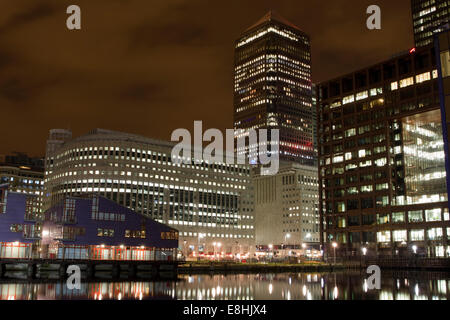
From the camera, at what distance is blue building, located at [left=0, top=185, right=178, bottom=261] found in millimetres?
99938

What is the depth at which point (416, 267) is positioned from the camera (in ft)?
389

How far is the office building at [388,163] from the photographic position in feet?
490

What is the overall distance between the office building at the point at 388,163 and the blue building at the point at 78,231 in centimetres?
7478

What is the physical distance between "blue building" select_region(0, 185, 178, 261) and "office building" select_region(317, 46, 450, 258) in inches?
2944

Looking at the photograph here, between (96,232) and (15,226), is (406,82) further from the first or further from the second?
(15,226)

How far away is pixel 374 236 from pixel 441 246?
2268cm

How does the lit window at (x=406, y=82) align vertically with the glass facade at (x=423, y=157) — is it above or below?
above

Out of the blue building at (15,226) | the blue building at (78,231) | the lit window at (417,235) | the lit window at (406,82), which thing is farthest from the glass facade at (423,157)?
the blue building at (15,226)

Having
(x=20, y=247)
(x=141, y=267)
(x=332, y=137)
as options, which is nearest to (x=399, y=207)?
(x=332, y=137)

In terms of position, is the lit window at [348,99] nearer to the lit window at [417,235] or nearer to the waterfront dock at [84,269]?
the lit window at [417,235]

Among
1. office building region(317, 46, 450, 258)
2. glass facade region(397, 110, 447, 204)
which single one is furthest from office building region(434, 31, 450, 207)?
glass facade region(397, 110, 447, 204)

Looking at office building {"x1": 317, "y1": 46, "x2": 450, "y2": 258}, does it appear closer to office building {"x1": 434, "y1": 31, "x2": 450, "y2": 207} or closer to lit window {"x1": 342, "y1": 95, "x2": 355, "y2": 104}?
lit window {"x1": 342, "y1": 95, "x2": 355, "y2": 104}
